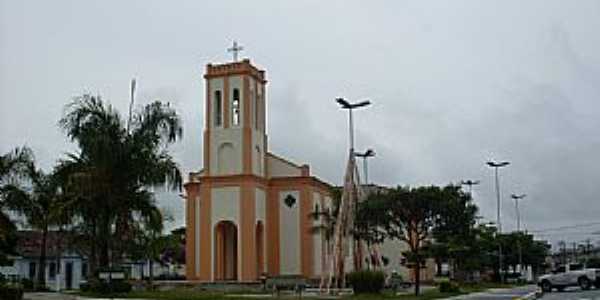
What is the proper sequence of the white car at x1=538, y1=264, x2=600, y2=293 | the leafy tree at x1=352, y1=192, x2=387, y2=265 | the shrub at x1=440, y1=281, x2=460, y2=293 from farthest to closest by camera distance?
1. the white car at x1=538, y1=264, x2=600, y2=293
2. the shrub at x1=440, y1=281, x2=460, y2=293
3. the leafy tree at x1=352, y1=192, x2=387, y2=265

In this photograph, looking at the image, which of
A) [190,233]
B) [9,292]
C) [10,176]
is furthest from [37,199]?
[190,233]

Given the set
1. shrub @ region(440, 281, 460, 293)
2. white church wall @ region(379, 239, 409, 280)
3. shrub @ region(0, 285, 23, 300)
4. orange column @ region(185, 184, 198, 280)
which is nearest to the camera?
shrub @ region(0, 285, 23, 300)

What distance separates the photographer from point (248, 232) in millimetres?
57625

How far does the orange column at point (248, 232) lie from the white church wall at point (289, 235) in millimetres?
3860

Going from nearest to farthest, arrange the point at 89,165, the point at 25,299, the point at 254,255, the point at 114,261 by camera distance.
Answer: the point at 25,299, the point at 89,165, the point at 114,261, the point at 254,255

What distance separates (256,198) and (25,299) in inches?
1108

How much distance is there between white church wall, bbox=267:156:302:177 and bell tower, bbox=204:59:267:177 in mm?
1142

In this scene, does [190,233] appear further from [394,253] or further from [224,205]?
[394,253]

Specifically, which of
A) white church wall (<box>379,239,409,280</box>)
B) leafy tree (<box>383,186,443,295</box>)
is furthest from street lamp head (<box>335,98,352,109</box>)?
white church wall (<box>379,239,409,280</box>)

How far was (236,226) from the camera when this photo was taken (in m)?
58.7

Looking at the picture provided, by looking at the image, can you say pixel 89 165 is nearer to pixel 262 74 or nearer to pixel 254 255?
pixel 254 255

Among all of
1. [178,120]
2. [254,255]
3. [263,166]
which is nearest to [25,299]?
[178,120]

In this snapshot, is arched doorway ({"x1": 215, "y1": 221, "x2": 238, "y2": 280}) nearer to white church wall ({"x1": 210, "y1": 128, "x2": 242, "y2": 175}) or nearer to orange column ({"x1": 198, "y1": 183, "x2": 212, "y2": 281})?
orange column ({"x1": 198, "y1": 183, "x2": 212, "y2": 281})

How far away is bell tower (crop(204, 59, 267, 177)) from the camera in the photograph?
195 ft
